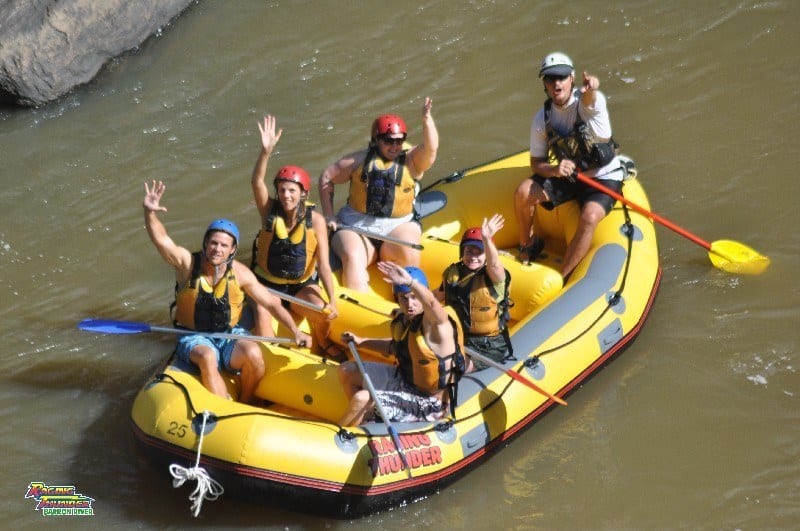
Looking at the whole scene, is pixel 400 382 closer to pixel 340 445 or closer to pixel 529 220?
pixel 340 445

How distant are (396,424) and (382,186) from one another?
1.62 metres

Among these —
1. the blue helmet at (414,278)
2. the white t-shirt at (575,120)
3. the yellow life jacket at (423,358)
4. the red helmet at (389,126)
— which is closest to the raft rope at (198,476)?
the yellow life jacket at (423,358)

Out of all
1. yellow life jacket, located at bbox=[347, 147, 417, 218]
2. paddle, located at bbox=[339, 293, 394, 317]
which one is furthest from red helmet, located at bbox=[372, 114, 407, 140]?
paddle, located at bbox=[339, 293, 394, 317]

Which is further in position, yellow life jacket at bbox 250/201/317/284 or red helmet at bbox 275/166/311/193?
yellow life jacket at bbox 250/201/317/284

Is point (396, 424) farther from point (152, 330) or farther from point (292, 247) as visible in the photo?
point (152, 330)

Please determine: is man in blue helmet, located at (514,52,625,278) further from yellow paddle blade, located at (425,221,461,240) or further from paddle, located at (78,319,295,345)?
paddle, located at (78,319,295,345)

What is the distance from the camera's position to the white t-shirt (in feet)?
22.5

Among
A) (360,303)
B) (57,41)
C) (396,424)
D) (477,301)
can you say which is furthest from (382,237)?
(57,41)

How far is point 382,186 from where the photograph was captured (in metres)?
6.85

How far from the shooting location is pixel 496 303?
608cm

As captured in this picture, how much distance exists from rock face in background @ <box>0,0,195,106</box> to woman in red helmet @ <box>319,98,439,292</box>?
13.9ft

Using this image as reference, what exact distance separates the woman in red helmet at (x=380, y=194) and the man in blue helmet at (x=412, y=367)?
3.09 ft

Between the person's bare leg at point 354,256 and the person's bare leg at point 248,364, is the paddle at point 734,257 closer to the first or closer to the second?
the person's bare leg at point 354,256

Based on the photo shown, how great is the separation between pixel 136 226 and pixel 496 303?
342 centimetres
